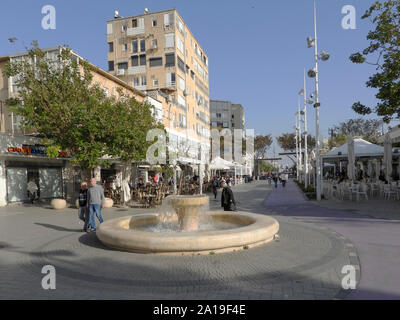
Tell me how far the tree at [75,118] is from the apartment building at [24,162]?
1.50 metres

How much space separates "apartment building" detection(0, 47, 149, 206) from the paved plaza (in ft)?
38.2

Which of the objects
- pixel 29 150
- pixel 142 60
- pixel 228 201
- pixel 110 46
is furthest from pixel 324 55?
pixel 110 46

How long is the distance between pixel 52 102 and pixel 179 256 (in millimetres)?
12781

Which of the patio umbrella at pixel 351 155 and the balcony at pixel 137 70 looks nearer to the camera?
the patio umbrella at pixel 351 155

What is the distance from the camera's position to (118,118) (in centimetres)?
1559

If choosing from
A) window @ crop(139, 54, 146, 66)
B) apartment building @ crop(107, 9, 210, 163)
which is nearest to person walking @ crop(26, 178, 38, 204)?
apartment building @ crop(107, 9, 210, 163)

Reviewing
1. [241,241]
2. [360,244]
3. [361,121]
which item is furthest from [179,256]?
[361,121]

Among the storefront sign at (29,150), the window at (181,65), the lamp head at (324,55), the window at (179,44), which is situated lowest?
the storefront sign at (29,150)

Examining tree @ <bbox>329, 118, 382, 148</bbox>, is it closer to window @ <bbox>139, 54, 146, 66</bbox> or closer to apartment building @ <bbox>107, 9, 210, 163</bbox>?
apartment building @ <bbox>107, 9, 210, 163</bbox>

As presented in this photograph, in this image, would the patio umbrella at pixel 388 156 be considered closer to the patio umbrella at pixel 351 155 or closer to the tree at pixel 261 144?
the patio umbrella at pixel 351 155

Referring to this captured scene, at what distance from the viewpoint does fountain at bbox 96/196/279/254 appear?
6332 millimetres

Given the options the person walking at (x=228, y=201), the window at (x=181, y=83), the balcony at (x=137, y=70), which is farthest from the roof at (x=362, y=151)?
the balcony at (x=137, y=70)

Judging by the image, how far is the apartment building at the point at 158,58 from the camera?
3981 centimetres

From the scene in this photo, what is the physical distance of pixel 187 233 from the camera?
670 centimetres
